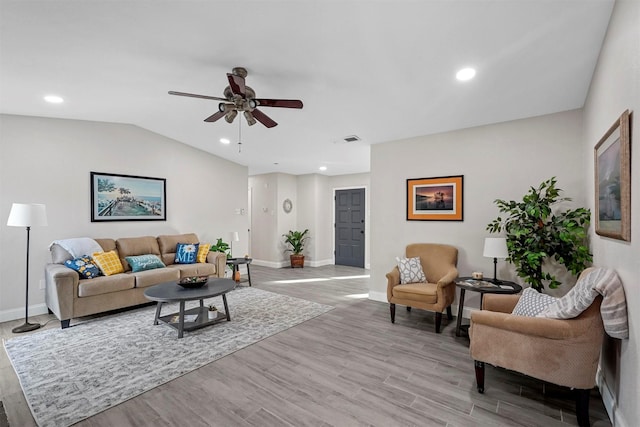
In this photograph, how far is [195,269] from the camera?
14.8ft

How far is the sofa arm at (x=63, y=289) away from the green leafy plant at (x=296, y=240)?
4.62 m

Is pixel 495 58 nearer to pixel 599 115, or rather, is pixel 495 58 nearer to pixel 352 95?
pixel 599 115

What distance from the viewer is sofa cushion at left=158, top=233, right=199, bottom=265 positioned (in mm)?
4750

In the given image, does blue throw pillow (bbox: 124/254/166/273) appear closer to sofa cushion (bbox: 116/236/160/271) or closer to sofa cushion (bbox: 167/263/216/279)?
sofa cushion (bbox: 116/236/160/271)

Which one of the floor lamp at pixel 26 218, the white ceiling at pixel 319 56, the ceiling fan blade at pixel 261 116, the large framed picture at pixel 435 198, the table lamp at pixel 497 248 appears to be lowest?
the table lamp at pixel 497 248

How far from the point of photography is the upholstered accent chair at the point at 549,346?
1734mm

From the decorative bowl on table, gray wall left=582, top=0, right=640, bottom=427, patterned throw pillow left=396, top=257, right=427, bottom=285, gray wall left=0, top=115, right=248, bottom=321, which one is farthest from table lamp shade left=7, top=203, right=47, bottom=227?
gray wall left=582, top=0, right=640, bottom=427

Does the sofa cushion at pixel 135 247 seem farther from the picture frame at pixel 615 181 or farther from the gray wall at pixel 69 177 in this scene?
the picture frame at pixel 615 181

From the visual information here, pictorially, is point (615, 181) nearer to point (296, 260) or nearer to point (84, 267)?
point (84, 267)

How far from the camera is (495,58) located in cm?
230

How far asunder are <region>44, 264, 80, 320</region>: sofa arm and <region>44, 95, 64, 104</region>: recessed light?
2045mm

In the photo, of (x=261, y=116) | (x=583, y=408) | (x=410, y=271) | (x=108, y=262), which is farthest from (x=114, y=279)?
(x=583, y=408)

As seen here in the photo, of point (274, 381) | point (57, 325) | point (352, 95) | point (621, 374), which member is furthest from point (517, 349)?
point (57, 325)

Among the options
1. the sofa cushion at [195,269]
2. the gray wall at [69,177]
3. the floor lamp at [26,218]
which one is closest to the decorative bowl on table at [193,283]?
the sofa cushion at [195,269]
